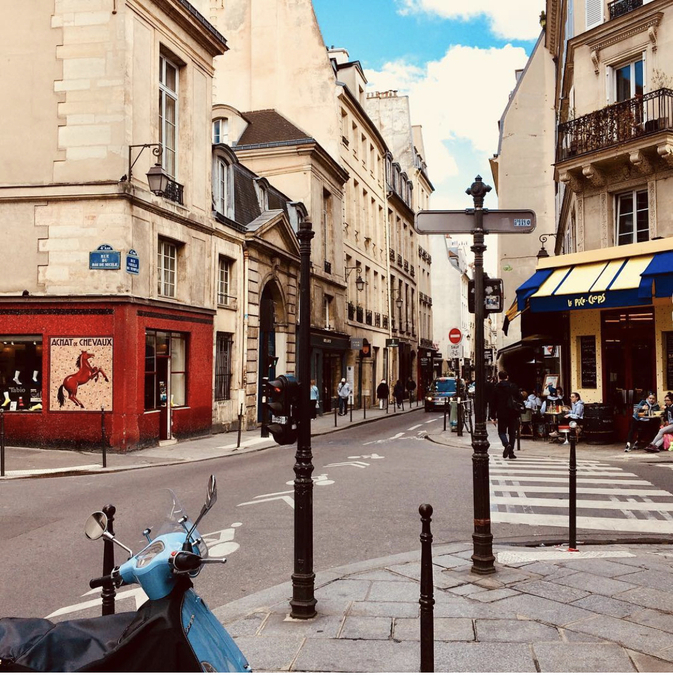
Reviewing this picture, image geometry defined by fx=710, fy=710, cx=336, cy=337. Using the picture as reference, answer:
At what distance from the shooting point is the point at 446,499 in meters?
10.1

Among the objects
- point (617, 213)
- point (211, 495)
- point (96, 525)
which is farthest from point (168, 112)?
point (211, 495)

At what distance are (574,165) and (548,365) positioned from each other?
1277cm

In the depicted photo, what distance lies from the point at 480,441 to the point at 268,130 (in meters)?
26.9

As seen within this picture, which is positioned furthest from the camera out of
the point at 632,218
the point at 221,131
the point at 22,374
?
the point at 221,131

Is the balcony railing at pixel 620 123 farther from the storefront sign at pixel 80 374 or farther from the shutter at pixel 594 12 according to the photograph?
the storefront sign at pixel 80 374

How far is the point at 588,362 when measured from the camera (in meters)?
18.3

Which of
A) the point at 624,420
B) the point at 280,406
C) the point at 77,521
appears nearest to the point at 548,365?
the point at 624,420

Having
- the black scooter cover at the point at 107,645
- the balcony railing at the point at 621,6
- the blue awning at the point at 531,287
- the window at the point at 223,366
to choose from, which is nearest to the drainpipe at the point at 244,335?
the window at the point at 223,366

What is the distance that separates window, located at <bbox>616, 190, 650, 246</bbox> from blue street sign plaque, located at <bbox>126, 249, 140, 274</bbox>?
39.0 ft

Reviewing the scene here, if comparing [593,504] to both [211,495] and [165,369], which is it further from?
[165,369]

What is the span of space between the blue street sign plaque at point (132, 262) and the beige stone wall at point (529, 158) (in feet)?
79.1

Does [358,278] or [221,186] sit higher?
[221,186]

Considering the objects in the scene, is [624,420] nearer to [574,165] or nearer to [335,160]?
[574,165]

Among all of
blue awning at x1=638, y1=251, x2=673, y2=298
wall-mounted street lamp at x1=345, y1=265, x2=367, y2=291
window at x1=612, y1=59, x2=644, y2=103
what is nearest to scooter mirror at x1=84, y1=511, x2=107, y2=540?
blue awning at x1=638, y1=251, x2=673, y2=298
